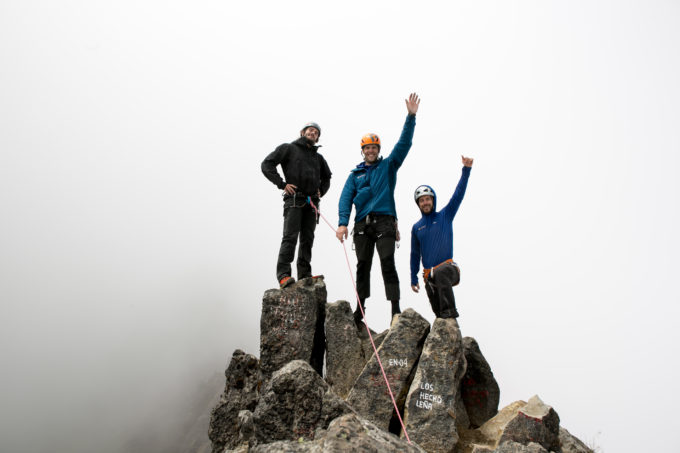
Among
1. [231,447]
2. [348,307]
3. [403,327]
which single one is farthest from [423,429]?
[231,447]

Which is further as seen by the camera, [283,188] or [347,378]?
[283,188]

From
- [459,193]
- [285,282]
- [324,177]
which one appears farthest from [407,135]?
[285,282]

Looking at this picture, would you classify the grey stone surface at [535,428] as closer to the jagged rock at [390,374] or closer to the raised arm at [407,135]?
the jagged rock at [390,374]

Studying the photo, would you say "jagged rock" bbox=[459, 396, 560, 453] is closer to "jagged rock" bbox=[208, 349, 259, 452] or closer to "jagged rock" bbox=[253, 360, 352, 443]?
"jagged rock" bbox=[253, 360, 352, 443]

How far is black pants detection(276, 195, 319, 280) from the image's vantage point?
1000 centimetres

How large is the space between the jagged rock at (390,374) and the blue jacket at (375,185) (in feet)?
9.83

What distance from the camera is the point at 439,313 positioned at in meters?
8.74

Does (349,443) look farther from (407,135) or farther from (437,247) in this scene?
(407,135)

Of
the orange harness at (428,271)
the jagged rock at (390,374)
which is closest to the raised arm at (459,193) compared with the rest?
the orange harness at (428,271)

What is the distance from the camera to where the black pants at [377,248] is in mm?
9219

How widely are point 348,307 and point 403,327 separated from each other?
2043 mm

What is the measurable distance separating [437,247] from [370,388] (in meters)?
3.66

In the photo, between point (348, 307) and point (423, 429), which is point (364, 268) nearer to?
point (348, 307)

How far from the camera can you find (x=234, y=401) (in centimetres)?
954
